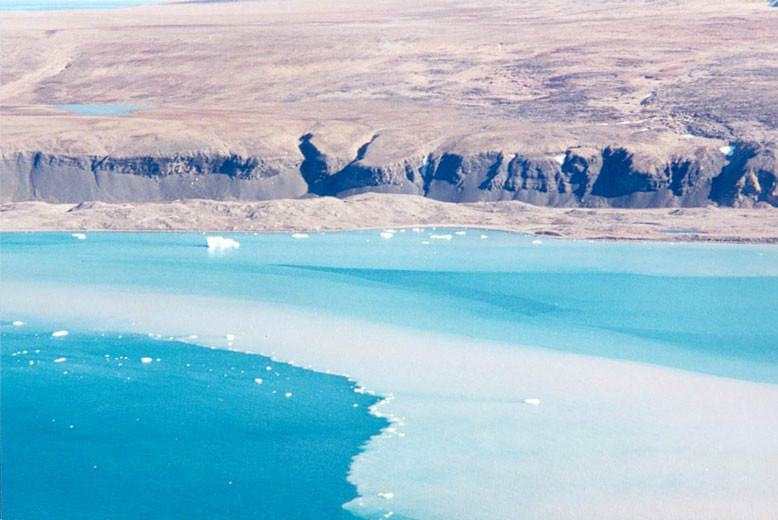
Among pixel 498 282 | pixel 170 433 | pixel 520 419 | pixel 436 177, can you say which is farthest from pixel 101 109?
pixel 520 419

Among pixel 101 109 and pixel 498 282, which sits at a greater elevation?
pixel 101 109

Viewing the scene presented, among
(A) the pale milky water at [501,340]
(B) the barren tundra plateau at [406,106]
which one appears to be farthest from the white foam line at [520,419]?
(B) the barren tundra plateau at [406,106]

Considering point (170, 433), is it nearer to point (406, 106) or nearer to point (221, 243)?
point (221, 243)

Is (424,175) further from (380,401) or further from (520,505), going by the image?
(520,505)

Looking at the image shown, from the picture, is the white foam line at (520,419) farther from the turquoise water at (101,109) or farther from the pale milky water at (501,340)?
the turquoise water at (101,109)

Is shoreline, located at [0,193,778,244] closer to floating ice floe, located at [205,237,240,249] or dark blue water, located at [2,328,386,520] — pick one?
floating ice floe, located at [205,237,240,249]
